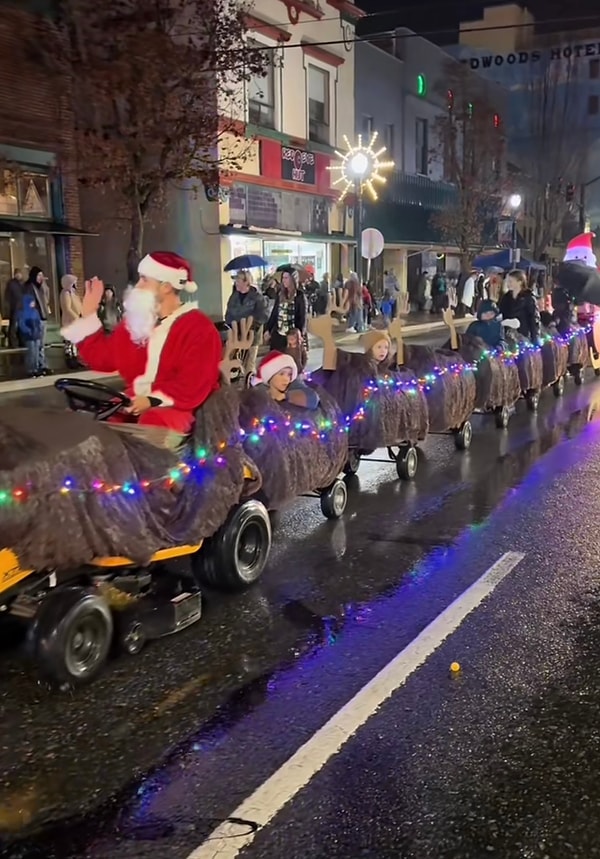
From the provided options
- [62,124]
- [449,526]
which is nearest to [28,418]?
[449,526]

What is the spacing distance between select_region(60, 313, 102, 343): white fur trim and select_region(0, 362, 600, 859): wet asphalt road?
183cm

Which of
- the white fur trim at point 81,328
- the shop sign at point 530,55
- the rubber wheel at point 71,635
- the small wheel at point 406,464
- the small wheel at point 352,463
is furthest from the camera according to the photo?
the shop sign at point 530,55

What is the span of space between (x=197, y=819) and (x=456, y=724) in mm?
1293

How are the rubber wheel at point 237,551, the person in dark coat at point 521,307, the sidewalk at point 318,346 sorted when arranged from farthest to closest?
the sidewalk at point 318,346, the person in dark coat at point 521,307, the rubber wheel at point 237,551

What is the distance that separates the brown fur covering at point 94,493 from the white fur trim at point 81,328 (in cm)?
90

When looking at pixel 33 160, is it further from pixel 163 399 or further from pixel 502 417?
pixel 163 399

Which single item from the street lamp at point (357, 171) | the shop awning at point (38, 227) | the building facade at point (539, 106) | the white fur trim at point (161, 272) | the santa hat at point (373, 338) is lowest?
the santa hat at point (373, 338)

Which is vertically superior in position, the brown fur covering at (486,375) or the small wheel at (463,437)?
the brown fur covering at (486,375)

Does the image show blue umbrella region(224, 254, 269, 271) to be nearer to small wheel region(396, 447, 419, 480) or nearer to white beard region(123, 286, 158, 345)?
small wheel region(396, 447, 419, 480)

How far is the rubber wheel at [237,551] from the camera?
533cm

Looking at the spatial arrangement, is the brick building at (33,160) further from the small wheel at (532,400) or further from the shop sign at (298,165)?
the small wheel at (532,400)

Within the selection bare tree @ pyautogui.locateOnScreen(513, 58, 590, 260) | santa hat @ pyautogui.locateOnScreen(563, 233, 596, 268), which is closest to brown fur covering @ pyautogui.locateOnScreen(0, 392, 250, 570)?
santa hat @ pyautogui.locateOnScreen(563, 233, 596, 268)

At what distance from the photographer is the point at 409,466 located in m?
8.56

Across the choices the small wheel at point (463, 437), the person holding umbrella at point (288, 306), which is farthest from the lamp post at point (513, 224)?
the small wheel at point (463, 437)
